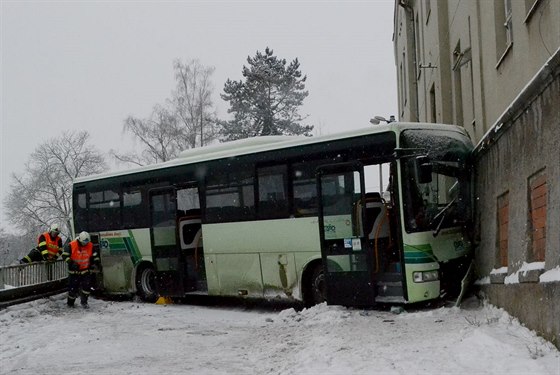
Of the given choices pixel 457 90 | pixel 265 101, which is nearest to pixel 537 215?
pixel 457 90

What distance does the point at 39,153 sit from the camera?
6438cm

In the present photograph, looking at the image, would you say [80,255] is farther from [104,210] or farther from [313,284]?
[313,284]

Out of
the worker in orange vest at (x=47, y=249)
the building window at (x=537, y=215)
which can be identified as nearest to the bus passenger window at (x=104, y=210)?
the worker in orange vest at (x=47, y=249)

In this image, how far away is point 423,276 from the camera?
10.9 meters

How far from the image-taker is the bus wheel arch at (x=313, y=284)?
12.6 metres

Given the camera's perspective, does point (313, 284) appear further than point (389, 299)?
Yes

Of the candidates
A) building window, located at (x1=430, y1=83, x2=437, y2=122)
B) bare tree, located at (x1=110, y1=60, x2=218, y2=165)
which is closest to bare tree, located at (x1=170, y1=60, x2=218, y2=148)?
bare tree, located at (x1=110, y1=60, x2=218, y2=165)

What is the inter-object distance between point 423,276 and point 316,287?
98.6 inches

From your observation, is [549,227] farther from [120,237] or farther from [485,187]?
[120,237]

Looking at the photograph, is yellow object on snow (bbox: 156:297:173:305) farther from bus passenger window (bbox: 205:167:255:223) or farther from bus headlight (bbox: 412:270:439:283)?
bus headlight (bbox: 412:270:439:283)

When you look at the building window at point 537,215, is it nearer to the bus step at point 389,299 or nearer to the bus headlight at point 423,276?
the bus headlight at point 423,276

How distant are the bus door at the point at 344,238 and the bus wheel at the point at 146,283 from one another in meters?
6.20

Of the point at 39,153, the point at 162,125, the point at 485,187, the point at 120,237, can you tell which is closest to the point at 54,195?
the point at 39,153

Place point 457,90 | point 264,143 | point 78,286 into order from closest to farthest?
1. point 264,143
2. point 78,286
3. point 457,90
